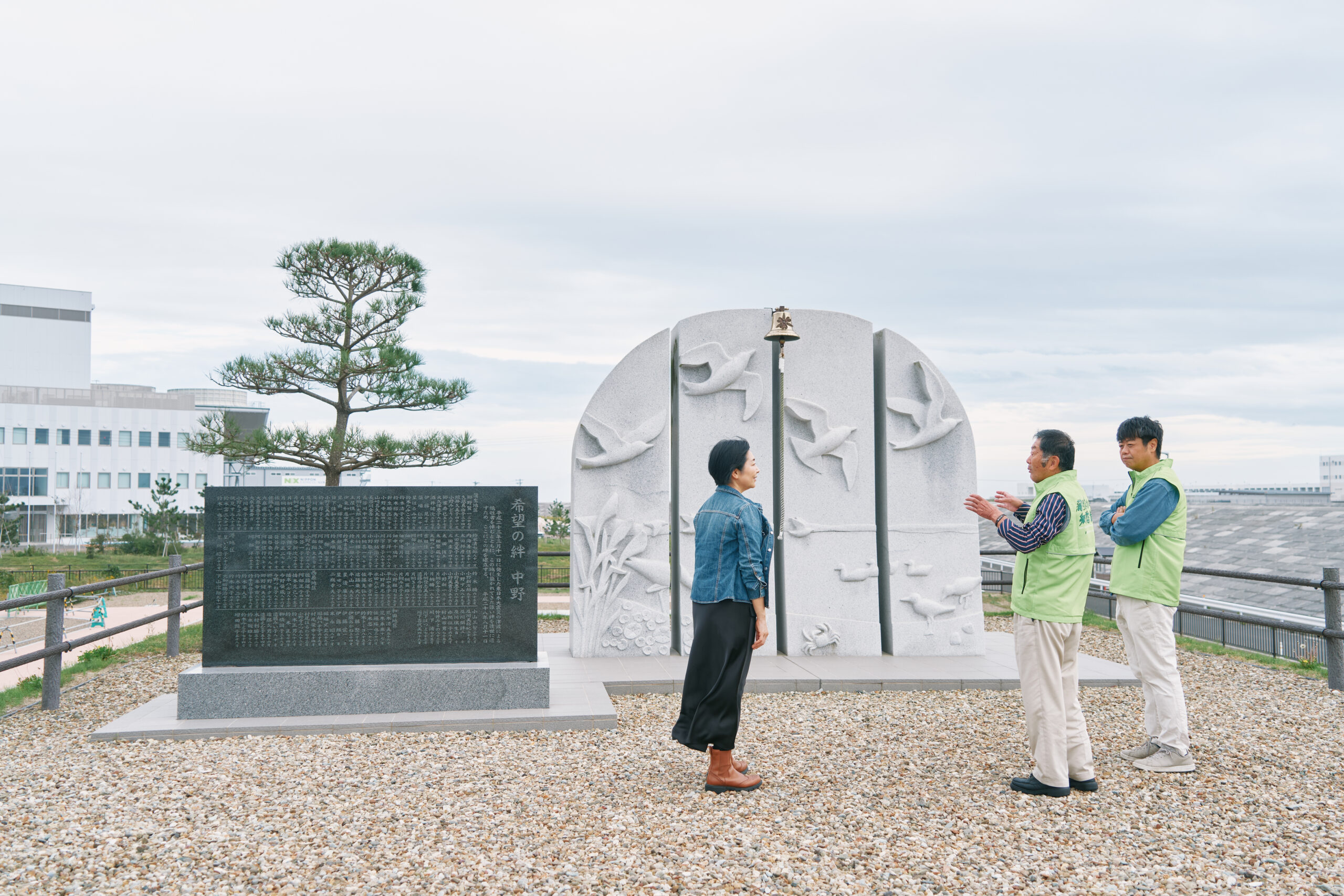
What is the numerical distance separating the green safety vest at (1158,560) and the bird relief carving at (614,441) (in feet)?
11.7

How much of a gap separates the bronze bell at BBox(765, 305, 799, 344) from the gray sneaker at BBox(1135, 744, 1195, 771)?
369cm

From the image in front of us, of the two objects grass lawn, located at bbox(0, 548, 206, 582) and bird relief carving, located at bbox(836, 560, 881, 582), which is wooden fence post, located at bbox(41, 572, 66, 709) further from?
grass lawn, located at bbox(0, 548, 206, 582)

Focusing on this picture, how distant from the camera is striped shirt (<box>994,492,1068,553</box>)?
11.4 feet

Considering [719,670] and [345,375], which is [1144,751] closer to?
[719,670]

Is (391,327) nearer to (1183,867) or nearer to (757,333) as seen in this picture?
(757,333)

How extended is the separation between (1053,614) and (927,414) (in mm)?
3584

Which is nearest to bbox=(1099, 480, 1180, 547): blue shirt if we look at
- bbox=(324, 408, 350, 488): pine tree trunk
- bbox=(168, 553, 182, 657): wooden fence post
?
bbox=(168, 553, 182, 657): wooden fence post

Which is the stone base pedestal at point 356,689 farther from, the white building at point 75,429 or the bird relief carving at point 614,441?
the white building at point 75,429

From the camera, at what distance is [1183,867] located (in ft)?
9.31

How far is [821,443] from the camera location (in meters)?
6.72

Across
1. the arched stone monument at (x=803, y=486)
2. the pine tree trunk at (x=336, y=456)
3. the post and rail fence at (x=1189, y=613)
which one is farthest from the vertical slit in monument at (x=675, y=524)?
the pine tree trunk at (x=336, y=456)

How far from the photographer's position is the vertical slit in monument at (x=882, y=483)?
6793mm

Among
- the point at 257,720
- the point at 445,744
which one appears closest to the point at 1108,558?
the point at 445,744

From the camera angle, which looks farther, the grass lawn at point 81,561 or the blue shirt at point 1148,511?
the grass lawn at point 81,561
